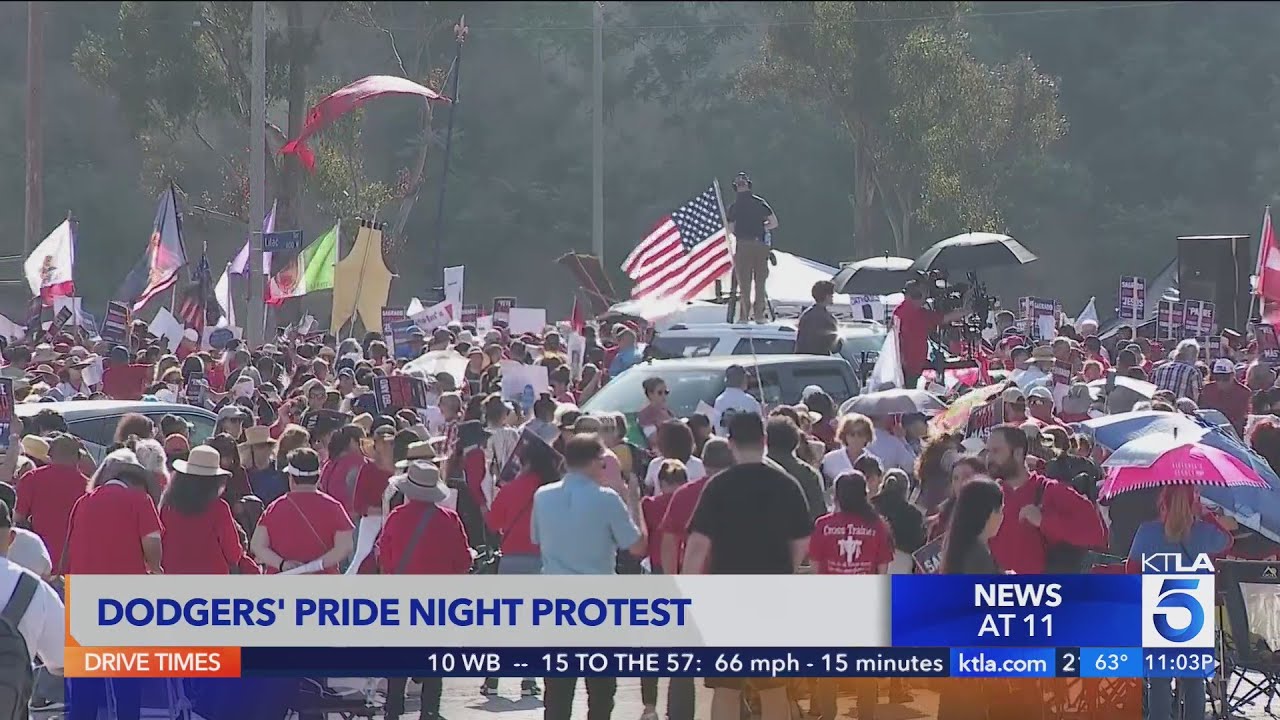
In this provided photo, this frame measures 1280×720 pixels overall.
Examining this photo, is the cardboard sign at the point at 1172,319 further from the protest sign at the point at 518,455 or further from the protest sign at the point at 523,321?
the protest sign at the point at 518,455

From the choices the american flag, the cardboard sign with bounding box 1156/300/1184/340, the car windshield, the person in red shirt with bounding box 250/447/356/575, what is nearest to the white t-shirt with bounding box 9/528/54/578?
the person in red shirt with bounding box 250/447/356/575

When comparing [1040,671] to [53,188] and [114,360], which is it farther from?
[53,188]

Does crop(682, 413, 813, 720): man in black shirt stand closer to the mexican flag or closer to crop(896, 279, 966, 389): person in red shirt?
crop(896, 279, 966, 389): person in red shirt

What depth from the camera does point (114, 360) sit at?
17.7m

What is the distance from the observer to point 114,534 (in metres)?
9.62

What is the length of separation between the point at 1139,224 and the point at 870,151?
12781 millimetres

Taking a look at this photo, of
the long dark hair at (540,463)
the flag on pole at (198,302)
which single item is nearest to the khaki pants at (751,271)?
the flag on pole at (198,302)

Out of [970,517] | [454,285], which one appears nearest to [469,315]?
[454,285]

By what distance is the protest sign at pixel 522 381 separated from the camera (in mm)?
16828

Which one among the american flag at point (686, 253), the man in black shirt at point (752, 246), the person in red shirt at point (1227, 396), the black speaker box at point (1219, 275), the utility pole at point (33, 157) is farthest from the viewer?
the utility pole at point (33, 157)

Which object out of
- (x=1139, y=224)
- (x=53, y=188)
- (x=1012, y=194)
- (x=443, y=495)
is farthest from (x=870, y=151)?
(x=443, y=495)

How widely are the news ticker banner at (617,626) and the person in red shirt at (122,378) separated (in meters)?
8.60

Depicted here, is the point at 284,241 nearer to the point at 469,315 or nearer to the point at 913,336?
the point at 469,315

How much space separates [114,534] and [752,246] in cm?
1070
